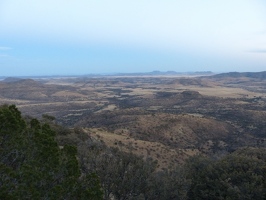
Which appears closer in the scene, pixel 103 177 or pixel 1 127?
pixel 1 127

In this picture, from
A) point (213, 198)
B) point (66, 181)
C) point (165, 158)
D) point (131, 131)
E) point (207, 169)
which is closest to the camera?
point (66, 181)

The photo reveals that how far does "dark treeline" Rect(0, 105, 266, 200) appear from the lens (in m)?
8.26

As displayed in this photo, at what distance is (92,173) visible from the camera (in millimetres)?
9523

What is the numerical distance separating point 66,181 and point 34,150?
1.55 meters

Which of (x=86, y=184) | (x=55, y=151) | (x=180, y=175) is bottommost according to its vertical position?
(x=180, y=175)

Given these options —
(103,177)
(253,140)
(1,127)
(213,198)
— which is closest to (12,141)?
(1,127)

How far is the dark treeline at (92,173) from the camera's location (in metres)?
8.26

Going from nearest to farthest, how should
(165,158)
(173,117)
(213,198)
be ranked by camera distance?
(213,198) < (165,158) < (173,117)

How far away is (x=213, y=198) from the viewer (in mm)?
15531

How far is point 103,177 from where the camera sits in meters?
13.3

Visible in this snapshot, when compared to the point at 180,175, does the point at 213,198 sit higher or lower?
lower

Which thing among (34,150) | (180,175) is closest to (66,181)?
(34,150)

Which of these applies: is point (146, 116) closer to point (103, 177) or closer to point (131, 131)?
point (131, 131)

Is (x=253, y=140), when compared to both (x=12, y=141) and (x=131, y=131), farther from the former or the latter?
(x=12, y=141)
